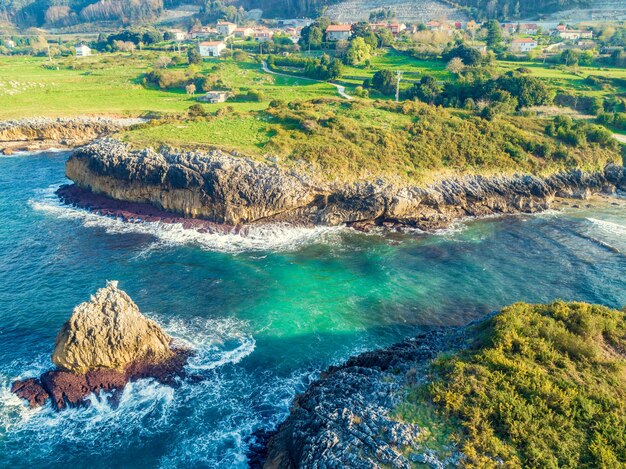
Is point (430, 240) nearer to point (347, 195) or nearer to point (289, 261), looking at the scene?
point (347, 195)

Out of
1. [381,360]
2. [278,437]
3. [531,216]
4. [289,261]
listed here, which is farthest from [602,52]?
[278,437]

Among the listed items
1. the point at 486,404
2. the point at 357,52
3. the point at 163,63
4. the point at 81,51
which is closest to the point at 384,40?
the point at 357,52

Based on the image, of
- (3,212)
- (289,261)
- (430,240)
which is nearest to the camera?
(289,261)

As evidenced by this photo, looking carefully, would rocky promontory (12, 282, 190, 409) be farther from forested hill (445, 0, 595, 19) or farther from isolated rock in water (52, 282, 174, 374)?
forested hill (445, 0, 595, 19)

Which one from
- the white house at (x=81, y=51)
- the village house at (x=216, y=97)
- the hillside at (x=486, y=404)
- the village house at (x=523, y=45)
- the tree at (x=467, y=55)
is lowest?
the hillside at (x=486, y=404)

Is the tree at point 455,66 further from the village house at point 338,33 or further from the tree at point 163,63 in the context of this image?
the tree at point 163,63

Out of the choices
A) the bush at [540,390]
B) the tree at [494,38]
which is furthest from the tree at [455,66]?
the bush at [540,390]

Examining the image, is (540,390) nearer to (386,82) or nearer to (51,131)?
(386,82)

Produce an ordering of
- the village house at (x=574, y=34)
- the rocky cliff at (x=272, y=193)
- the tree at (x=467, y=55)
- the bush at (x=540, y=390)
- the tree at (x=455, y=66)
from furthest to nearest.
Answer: the village house at (x=574, y=34) → the tree at (x=467, y=55) → the tree at (x=455, y=66) → the rocky cliff at (x=272, y=193) → the bush at (x=540, y=390)
